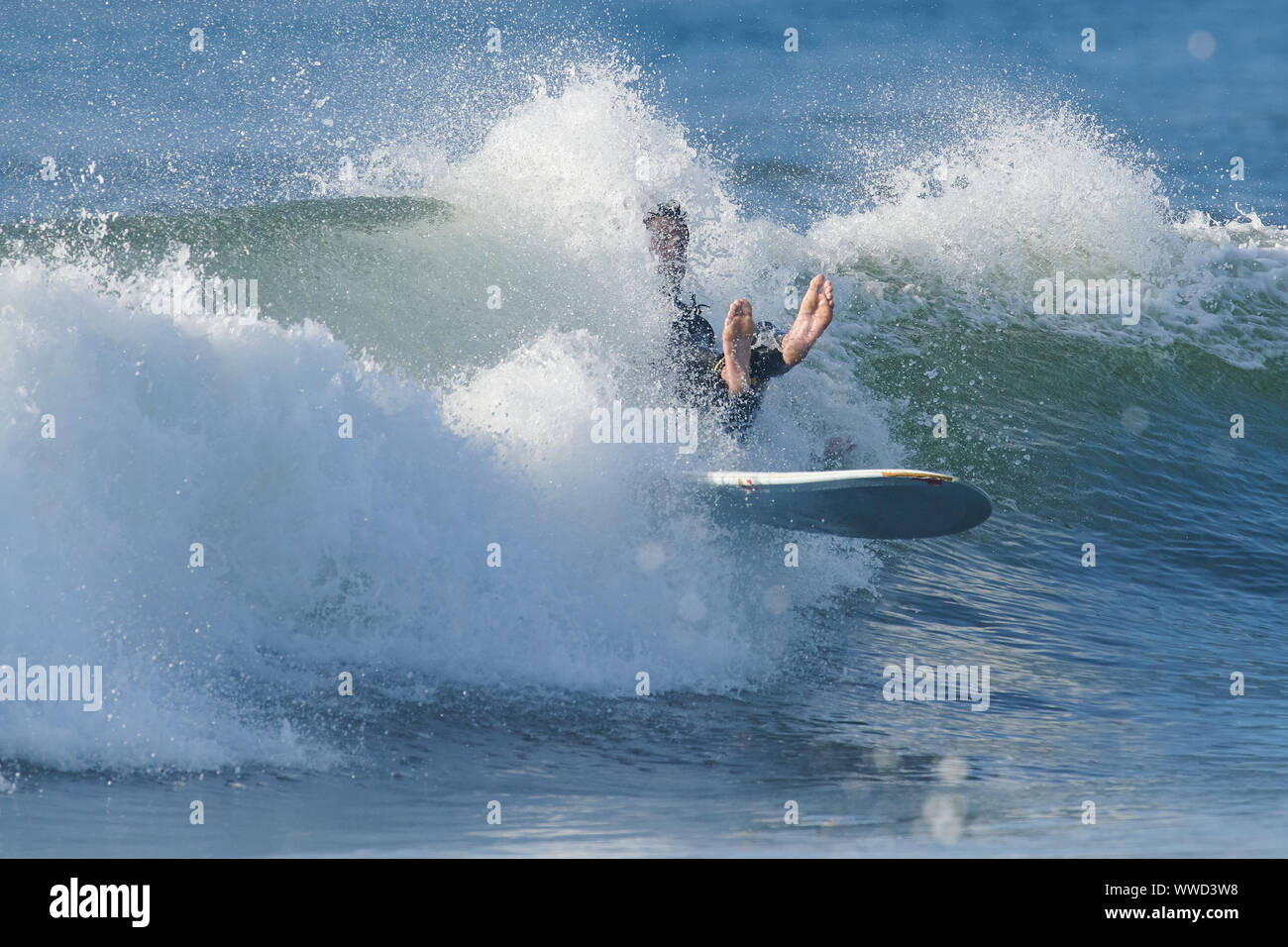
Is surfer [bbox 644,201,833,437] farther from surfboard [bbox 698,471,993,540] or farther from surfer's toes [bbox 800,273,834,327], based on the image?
surfboard [bbox 698,471,993,540]

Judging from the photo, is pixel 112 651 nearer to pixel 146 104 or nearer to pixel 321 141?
pixel 321 141

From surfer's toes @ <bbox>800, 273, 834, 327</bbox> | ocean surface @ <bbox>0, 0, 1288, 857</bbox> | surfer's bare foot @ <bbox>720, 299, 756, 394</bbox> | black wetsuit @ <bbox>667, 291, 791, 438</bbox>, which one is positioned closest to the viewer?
ocean surface @ <bbox>0, 0, 1288, 857</bbox>

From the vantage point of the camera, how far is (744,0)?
3161 cm

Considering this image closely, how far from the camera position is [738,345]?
7.73 m

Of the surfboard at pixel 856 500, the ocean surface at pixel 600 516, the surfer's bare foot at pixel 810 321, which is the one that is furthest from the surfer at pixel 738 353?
the surfboard at pixel 856 500

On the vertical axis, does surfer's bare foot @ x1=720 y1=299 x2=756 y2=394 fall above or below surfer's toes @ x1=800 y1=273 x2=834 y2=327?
below

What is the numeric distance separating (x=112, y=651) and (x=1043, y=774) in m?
4.32

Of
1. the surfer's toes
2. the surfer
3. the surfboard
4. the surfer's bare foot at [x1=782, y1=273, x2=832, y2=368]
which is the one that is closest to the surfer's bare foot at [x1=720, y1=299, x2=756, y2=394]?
the surfer

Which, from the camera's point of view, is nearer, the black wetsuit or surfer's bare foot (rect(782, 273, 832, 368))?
surfer's bare foot (rect(782, 273, 832, 368))

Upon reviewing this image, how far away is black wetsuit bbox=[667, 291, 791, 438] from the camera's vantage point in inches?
317

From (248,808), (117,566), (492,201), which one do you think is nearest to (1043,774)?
(248,808)

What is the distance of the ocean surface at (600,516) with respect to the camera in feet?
17.3

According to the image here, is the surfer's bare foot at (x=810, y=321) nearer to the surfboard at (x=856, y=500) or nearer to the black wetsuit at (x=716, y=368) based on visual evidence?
the black wetsuit at (x=716, y=368)

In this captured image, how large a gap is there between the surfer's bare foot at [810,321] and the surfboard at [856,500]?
93cm
